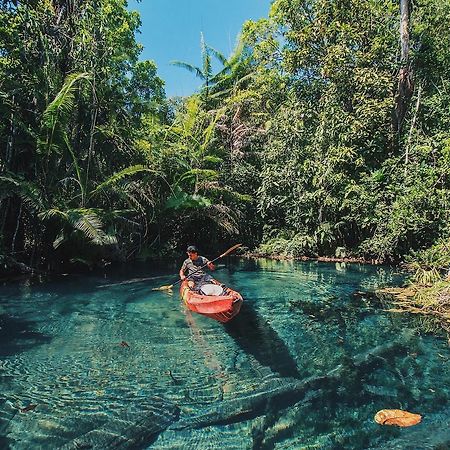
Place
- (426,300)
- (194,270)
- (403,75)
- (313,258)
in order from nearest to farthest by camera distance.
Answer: (426,300), (194,270), (403,75), (313,258)

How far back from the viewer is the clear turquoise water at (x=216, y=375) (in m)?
3.55

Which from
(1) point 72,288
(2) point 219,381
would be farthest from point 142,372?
(1) point 72,288

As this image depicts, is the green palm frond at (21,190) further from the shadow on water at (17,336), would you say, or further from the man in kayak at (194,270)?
the man in kayak at (194,270)

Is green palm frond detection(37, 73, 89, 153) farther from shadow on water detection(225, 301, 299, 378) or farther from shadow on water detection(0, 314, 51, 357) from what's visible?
shadow on water detection(225, 301, 299, 378)

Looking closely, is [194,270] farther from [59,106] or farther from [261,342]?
[59,106]

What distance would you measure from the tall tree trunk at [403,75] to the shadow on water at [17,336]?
1215cm

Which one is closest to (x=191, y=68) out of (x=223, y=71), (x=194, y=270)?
(x=223, y=71)

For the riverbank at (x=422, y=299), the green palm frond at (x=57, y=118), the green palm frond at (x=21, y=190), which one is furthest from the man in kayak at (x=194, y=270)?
the green palm frond at (x=57, y=118)

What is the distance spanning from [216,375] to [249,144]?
13.9 meters

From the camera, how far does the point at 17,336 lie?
247 inches

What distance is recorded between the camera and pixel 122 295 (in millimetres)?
9234

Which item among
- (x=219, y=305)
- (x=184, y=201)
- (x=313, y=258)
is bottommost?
(x=313, y=258)

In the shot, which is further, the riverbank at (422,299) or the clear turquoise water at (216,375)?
the riverbank at (422,299)

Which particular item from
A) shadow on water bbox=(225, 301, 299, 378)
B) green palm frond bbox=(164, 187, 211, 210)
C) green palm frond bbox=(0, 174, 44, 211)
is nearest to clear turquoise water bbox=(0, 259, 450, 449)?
shadow on water bbox=(225, 301, 299, 378)
